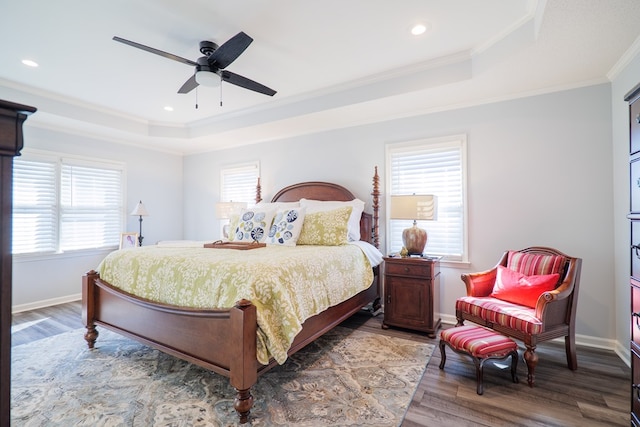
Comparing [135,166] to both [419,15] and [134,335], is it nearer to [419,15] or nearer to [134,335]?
[134,335]

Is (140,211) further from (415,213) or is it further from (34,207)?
(415,213)

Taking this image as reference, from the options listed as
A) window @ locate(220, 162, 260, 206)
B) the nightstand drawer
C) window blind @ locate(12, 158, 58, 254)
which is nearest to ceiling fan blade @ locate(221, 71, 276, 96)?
the nightstand drawer

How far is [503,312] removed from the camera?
2.38 meters

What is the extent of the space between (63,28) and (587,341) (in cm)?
535

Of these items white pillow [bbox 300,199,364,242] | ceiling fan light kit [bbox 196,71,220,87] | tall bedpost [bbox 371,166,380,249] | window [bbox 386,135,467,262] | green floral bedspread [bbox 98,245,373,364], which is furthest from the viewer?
tall bedpost [bbox 371,166,380,249]

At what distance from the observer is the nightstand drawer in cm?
307

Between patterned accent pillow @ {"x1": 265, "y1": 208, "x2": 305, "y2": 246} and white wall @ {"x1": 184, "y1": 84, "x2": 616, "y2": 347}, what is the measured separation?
3.31 feet

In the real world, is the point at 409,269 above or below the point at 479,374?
above

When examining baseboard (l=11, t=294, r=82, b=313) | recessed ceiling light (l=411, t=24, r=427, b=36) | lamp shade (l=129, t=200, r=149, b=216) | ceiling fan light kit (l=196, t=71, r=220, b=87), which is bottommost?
baseboard (l=11, t=294, r=82, b=313)

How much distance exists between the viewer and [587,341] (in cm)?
284

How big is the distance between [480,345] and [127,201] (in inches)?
213

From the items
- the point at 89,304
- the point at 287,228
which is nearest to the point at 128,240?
the point at 89,304

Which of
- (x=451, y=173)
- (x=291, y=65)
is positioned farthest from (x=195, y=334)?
(x=451, y=173)

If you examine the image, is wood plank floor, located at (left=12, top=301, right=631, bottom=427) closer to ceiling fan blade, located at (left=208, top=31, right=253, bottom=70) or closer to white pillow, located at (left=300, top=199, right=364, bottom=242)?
white pillow, located at (left=300, top=199, right=364, bottom=242)
